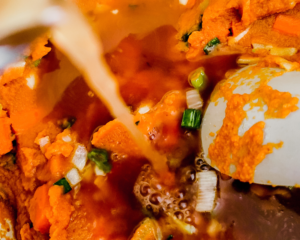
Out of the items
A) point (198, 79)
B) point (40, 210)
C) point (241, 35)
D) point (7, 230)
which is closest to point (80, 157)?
point (40, 210)

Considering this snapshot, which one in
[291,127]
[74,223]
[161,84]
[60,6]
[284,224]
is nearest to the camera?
[291,127]

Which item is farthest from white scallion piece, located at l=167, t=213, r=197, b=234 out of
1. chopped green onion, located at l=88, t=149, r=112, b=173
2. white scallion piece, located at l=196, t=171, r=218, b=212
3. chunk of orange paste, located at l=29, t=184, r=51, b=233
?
chunk of orange paste, located at l=29, t=184, r=51, b=233

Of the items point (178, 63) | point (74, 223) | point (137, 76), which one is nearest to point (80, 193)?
point (74, 223)

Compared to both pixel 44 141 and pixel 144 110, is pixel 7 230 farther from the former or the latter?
pixel 144 110

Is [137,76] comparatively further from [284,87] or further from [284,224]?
[284,224]

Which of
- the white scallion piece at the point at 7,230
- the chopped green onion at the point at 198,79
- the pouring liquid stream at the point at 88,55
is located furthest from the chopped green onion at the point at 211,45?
the white scallion piece at the point at 7,230

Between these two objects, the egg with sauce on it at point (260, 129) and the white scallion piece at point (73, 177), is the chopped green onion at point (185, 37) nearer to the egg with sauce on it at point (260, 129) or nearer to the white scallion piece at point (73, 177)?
the egg with sauce on it at point (260, 129)
